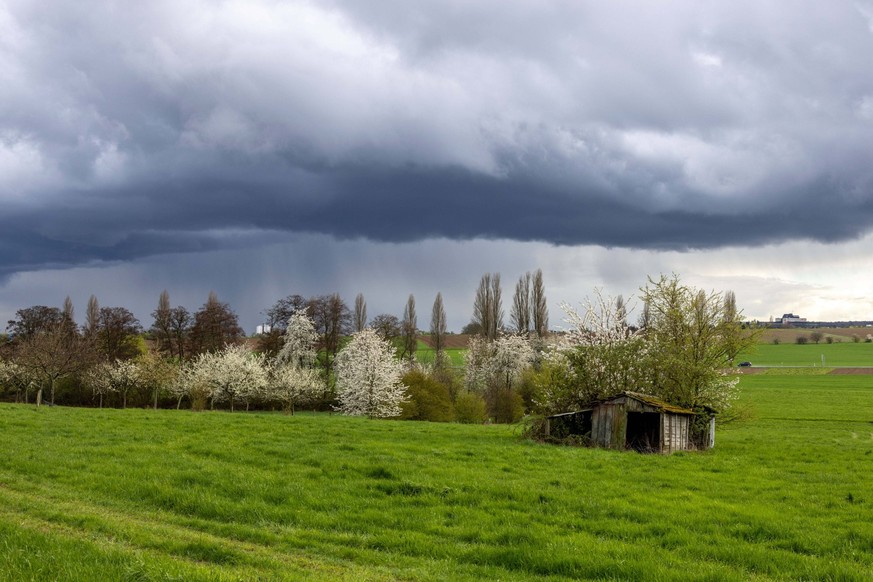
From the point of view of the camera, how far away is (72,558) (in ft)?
31.0

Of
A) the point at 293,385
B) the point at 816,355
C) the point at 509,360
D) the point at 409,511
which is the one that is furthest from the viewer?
the point at 816,355

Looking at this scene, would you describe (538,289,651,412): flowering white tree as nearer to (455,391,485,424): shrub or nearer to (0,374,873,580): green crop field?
(0,374,873,580): green crop field

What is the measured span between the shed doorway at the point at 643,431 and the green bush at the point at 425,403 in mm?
33330

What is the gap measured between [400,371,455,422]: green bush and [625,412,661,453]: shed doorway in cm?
3333

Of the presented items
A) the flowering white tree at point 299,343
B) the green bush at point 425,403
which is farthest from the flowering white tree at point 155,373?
the green bush at point 425,403

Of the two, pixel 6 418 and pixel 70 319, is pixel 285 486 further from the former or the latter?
pixel 70 319

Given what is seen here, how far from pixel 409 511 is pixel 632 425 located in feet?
61.4

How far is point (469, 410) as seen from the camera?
2436 inches

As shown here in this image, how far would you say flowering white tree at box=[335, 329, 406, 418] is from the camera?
64188 millimetres

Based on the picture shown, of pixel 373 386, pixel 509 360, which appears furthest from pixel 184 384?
pixel 509 360

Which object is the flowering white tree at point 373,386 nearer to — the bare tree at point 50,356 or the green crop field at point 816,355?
the bare tree at point 50,356

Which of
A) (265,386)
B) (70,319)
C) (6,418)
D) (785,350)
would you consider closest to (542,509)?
(6,418)

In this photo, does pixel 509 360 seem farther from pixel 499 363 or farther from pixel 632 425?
pixel 632 425

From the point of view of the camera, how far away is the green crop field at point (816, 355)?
458 feet
